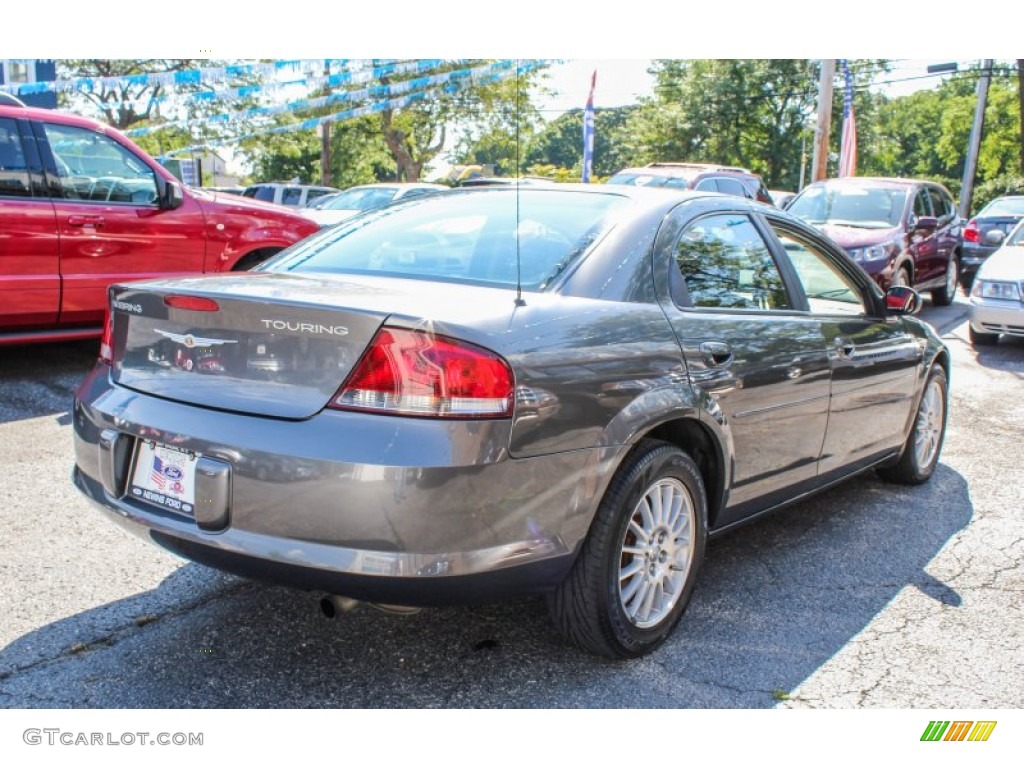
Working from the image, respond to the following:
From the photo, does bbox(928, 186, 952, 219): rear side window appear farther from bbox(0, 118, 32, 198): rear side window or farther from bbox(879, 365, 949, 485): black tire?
bbox(0, 118, 32, 198): rear side window

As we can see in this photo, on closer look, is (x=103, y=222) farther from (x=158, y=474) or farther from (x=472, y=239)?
(x=158, y=474)

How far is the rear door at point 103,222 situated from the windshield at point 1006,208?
523 inches

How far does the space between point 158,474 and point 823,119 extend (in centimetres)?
1722

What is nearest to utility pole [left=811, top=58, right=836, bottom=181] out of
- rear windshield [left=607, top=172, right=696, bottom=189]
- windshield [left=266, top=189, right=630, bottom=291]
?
rear windshield [left=607, top=172, right=696, bottom=189]

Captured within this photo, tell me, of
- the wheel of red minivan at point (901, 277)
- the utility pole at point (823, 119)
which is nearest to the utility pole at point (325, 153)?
the utility pole at point (823, 119)

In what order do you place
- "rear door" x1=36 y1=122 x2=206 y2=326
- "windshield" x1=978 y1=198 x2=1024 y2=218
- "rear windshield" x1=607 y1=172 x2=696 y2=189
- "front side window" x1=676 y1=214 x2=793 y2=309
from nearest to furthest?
"front side window" x1=676 y1=214 x2=793 y2=309 < "rear door" x1=36 y1=122 x2=206 y2=326 < "rear windshield" x1=607 y1=172 x2=696 y2=189 < "windshield" x1=978 y1=198 x2=1024 y2=218

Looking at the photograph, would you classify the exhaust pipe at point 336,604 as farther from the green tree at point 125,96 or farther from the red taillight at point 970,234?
the green tree at point 125,96

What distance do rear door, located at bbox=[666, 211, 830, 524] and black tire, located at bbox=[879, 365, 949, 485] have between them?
1.31 metres

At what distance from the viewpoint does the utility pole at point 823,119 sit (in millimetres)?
17266

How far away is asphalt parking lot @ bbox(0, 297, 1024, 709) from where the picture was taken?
2830 millimetres

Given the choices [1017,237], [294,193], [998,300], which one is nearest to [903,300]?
[998,300]

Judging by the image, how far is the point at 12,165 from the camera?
20.7 ft

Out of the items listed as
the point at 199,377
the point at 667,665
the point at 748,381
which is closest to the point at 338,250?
the point at 199,377
